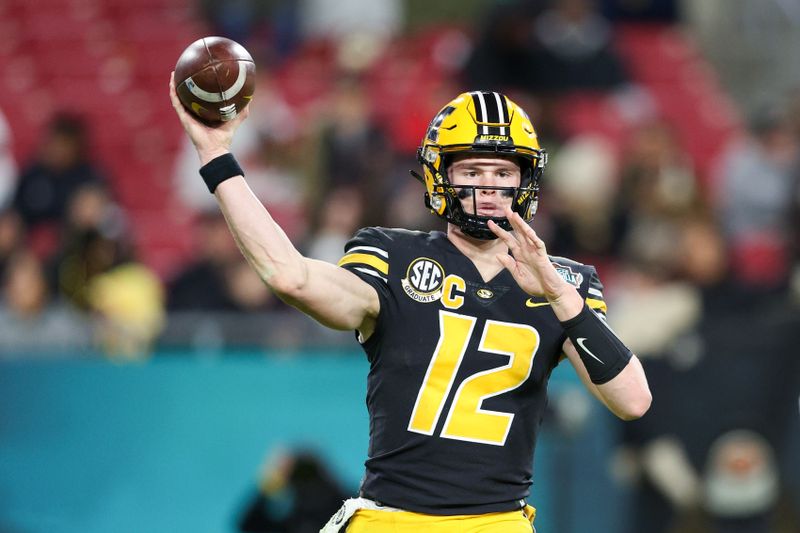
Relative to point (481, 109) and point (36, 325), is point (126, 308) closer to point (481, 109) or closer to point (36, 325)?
point (36, 325)

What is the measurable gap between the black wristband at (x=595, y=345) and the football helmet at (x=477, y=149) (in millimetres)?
439

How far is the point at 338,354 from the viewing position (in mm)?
8133

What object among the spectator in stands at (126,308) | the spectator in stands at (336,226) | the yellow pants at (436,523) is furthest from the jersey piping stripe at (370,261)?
the spectator in stands at (336,226)

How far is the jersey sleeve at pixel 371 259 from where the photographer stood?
4438 mm

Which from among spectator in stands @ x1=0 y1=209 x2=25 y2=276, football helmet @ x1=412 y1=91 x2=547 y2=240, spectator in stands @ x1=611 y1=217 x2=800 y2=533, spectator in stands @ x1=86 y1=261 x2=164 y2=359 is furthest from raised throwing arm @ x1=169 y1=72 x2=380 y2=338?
spectator in stands @ x1=0 y1=209 x2=25 y2=276

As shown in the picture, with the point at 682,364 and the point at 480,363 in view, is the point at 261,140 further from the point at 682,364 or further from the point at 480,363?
the point at 480,363

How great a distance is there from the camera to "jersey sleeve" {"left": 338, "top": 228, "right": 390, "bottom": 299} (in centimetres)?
444

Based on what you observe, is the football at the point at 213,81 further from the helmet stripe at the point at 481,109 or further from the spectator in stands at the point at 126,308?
the spectator in stands at the point at 126,308

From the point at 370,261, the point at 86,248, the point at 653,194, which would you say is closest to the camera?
the point at 370,261

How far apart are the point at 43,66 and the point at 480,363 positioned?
35.8 ft

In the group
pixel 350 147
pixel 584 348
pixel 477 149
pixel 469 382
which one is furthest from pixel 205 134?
pixel 350 147

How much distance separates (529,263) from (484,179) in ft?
1.48

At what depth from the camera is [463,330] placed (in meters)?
4.45

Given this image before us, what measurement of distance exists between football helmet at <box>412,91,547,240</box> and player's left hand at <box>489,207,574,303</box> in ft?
0.76
